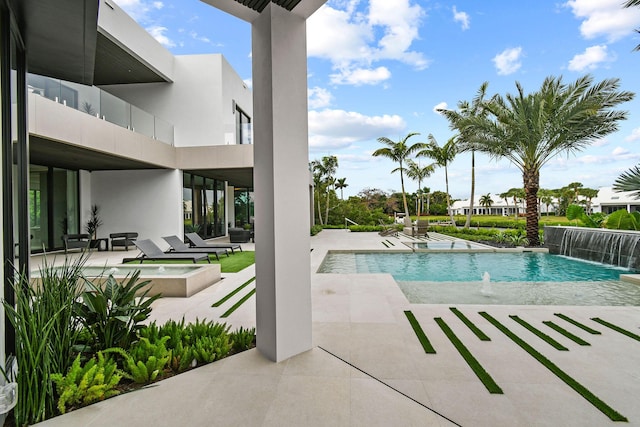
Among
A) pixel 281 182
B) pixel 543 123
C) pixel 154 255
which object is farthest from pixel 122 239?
pixel 543 123

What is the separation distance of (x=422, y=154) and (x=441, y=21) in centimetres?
1344

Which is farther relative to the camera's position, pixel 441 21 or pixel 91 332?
pixel 441 21

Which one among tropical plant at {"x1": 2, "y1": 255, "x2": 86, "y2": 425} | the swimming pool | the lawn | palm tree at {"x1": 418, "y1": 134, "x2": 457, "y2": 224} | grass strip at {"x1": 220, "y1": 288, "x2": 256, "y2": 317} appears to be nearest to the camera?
tropical plant at {"x1": 2, "y1": 255, "x2": 86, "y2": 425}

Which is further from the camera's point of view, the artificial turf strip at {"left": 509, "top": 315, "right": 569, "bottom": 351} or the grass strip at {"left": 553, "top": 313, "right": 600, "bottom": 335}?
the grass strip at {"left": 553, "top": 313, "right": 600, "bottom": 335}

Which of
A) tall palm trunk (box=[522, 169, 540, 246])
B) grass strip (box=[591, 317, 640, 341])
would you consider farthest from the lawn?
tall palm trunk (box=[522, 169, 540, 246])

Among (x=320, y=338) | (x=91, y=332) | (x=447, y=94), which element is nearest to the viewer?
(x=91, y=332)

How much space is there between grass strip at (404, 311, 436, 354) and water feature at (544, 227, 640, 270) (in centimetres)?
751

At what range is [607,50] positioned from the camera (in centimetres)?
1159

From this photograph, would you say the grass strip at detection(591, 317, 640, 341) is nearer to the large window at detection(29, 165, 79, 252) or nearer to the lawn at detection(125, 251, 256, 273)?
the lawn at detection(125, 251, 256, 273)

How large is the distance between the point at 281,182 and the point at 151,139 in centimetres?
1023

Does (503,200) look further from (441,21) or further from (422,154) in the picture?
(441,21)

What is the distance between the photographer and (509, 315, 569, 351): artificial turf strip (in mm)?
3361

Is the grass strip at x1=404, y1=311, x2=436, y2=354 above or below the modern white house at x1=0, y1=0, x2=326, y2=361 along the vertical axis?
below

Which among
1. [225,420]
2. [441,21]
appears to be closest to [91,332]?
[225,420]
